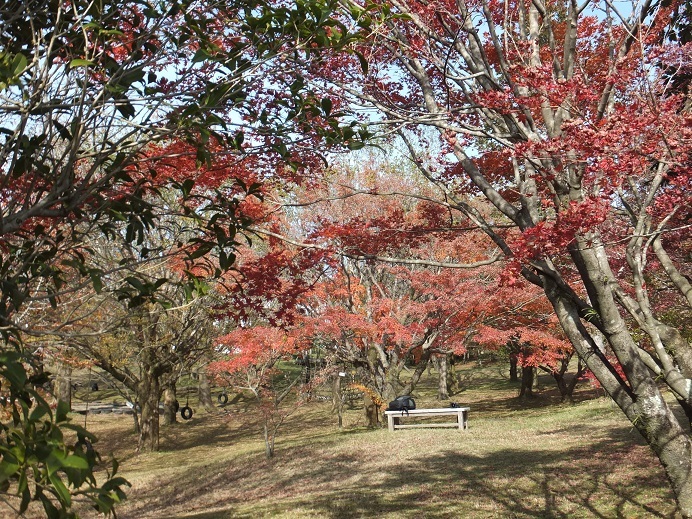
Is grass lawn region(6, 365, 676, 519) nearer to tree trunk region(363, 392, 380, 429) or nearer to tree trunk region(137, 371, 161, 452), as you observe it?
tree trunk region(137, 371, 161, 452)

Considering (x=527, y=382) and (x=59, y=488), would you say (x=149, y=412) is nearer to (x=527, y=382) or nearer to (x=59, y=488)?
(x=527, y=382)

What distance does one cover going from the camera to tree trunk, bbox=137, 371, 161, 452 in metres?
19.8

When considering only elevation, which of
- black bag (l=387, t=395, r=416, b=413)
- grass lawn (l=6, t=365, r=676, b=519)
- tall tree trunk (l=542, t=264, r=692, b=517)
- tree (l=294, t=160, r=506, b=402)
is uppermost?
tree (l=294, t=160, r=506, b=402)

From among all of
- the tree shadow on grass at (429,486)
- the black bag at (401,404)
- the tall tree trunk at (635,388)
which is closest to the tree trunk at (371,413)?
the black bag at (401,404)

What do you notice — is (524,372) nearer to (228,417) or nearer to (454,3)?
(228,417)

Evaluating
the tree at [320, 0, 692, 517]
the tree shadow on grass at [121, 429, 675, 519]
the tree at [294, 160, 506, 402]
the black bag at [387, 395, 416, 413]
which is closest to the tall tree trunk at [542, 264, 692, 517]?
the tree at [320, 0, 692, 517]

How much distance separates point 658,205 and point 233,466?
12619 millimetres

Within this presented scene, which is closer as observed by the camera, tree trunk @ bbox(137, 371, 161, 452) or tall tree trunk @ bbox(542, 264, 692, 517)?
tall tree trunk @ bbox(542, 264, 692, 517)

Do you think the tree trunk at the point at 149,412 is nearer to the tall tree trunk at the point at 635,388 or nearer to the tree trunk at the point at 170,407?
the tree trunk at the point at 170,407

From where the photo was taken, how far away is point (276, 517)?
8.66m

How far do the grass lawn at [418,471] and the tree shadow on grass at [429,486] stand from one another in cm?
2

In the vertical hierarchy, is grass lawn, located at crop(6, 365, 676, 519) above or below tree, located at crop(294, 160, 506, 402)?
below

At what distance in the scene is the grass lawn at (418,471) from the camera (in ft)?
27.4

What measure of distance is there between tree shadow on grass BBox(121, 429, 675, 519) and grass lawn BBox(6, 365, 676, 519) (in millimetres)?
25
